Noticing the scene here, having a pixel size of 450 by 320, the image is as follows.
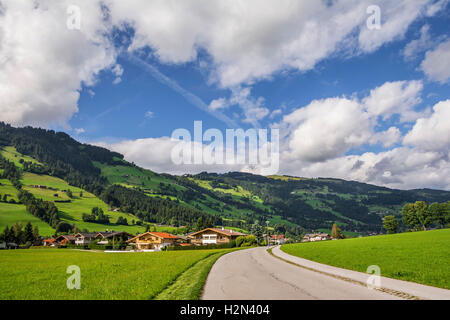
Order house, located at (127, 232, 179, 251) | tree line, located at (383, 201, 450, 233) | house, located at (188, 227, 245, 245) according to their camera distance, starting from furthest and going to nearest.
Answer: tree line, located at (383, 201, 450, 233) < house, located at (127, 232, 179, 251) < house, located at (188, 227, 245, 245)

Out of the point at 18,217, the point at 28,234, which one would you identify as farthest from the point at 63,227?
the point at 28,234

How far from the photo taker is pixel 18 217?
473 feet

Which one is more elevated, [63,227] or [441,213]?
[441,213]

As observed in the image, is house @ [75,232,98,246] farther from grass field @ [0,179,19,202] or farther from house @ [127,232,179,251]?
grass field @ [0,179,19,202]

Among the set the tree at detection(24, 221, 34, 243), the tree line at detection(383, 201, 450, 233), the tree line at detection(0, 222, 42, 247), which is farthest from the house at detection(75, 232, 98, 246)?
the tree line at detection(383, 201, 450, 233)

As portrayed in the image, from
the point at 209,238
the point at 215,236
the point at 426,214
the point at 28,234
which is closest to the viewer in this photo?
the point at 215,236

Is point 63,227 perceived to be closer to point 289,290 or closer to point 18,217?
point 18,217

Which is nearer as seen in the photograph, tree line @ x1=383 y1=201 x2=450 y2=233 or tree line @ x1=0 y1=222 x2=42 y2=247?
tree line @ x1=0 y1=222 x2=42 y2=247

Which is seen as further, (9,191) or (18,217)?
(9,191)

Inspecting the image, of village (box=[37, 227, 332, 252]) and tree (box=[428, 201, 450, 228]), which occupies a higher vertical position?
tree (box=[428, 201, 450, 228])

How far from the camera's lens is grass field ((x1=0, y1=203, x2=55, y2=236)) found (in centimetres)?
13720

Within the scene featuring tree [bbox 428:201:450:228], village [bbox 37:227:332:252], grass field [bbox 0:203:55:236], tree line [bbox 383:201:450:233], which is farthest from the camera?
grass field [bbox 0:203:55:236]

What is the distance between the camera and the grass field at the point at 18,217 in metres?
137
